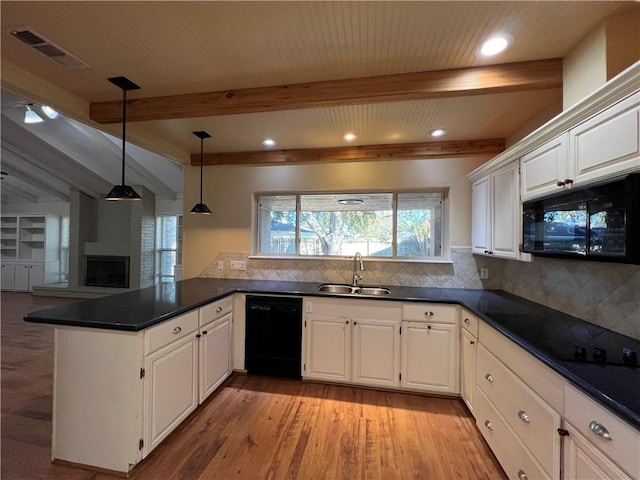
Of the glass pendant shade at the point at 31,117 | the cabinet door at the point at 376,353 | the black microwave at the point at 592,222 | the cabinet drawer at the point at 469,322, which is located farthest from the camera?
the glass pendant shade at the point at 31,117

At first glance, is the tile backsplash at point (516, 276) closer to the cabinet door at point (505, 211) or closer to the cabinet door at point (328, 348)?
the cabinet door at point (505, 211)

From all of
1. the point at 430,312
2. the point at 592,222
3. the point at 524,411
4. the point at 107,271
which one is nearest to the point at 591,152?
the point at 592,222

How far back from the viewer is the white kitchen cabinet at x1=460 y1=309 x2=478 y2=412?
2.25 metres

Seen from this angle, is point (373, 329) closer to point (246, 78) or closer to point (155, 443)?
point (155, 443)

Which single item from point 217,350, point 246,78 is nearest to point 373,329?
point 217,350

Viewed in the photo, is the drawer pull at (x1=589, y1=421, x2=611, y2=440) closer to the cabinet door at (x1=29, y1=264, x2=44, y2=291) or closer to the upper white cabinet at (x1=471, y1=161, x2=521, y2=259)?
the upper white cabinet at (x1=471, y1=161, x2=521, y2=259)

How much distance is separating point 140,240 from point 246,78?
19.7 ft

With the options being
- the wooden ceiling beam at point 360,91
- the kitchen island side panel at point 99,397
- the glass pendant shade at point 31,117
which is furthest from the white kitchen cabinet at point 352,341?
the glass pendant shade at point 31,117

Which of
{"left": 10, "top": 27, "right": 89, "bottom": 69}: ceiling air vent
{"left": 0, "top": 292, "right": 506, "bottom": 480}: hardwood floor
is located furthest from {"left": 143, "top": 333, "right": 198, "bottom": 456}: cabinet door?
{"left": 10, "top": 27, "right": 89, "bottom": 69}: ceiling air vent

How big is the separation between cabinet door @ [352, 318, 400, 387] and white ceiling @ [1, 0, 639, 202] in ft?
6.42

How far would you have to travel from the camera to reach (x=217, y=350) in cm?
264

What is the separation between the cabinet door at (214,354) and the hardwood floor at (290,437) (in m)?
0.14

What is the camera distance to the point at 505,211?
96.0 inches

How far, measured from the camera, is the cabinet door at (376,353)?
8.81 feet
